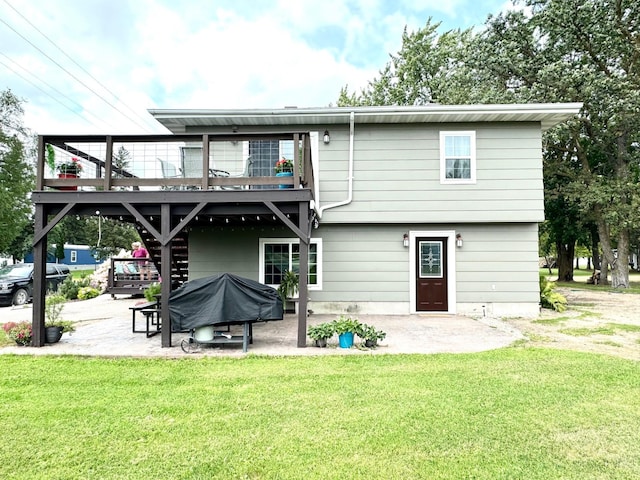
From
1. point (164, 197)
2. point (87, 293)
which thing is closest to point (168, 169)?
point (164, 197)

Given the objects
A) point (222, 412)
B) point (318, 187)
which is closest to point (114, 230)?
point (318, 187)

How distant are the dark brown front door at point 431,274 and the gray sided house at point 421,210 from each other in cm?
2

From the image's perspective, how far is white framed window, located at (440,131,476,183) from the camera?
29.0 feet

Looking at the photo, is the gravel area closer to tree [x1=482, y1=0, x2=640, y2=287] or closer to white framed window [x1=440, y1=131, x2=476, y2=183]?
white framed window [x1=440, y1=131, x2=476, y2=183]

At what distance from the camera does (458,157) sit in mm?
8875

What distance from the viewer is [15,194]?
18922 millimetres

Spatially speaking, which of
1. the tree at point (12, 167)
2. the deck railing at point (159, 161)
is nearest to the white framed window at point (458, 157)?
the deck railing at point (159, 161)

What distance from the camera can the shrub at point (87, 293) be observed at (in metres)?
13.8

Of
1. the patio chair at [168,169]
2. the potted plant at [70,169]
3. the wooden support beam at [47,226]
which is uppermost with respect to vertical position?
the patio chair at [168,169]

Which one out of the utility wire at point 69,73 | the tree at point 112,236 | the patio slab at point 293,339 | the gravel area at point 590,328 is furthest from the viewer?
the tree at point 112,236

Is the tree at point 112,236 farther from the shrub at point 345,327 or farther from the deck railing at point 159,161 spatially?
the shrub at point 345,327

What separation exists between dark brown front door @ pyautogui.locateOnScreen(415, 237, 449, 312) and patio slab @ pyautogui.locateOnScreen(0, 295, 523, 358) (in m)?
0.41

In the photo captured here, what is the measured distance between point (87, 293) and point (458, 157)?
12614 millimetres

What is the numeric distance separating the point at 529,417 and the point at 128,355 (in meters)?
4.83
